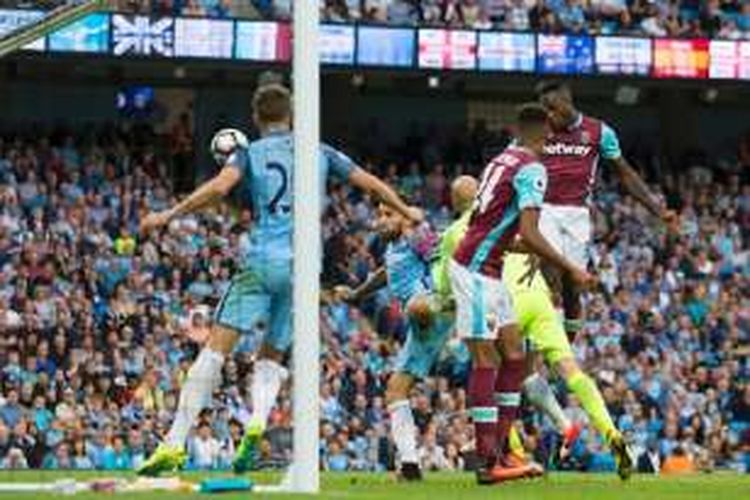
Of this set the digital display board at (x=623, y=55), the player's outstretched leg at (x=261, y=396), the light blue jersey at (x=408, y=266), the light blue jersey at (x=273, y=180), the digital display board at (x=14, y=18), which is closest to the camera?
the light blue jersey at (x=273, y=180)

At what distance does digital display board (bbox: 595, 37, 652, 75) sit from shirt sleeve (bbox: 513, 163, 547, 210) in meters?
22.1

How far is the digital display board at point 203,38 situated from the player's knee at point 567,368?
1920cm

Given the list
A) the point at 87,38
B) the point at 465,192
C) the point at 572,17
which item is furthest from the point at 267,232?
the point at 572,17

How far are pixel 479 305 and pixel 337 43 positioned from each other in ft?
68.3

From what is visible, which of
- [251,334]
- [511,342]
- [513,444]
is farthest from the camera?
[251,334]

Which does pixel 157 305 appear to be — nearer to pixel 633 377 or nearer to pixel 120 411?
pixel 120 411

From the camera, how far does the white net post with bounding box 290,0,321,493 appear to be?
1329 centimetres

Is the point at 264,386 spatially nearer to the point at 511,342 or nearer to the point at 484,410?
the point at 484,410

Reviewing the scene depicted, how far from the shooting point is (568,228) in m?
17.2

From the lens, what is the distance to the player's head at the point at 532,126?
15.1 m

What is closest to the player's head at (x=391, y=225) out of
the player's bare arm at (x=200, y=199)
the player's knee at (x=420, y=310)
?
the player's knee at (x=420, y=310)

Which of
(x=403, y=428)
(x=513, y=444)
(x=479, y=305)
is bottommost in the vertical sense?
(x=513, y=444)

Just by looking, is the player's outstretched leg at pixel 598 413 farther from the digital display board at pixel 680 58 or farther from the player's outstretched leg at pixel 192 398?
the digital display board at pixel 680 58

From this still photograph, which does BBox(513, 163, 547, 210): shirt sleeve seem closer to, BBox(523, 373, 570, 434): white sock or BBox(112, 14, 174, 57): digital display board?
BBox(523, 373, 570, 434): white sock
